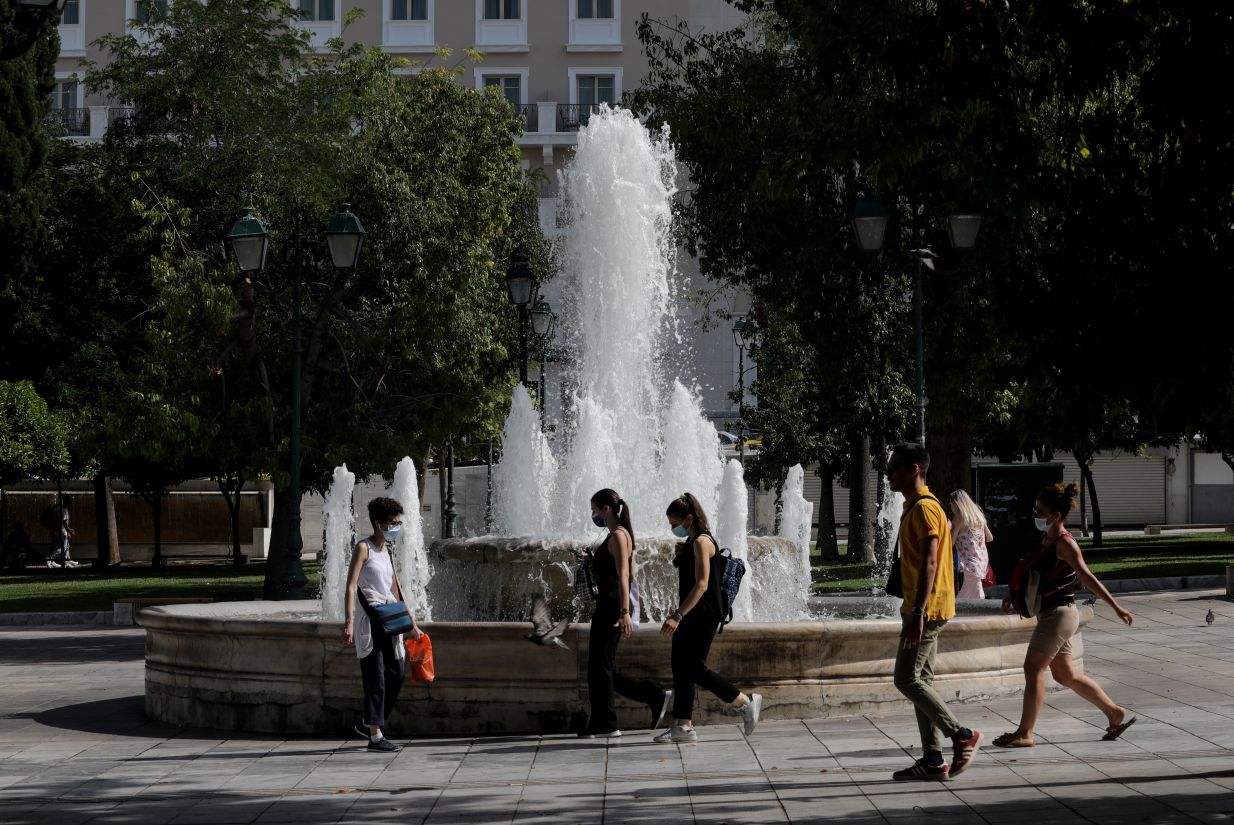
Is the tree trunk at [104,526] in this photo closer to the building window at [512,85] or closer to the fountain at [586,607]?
the building window at [512,85]

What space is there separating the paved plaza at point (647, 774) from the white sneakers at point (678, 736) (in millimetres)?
82

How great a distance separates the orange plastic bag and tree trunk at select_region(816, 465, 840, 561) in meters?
26.9

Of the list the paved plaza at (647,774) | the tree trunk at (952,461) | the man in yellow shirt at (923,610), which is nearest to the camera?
the paved plaza at (647,774)

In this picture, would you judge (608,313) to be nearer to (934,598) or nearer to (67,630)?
(67,630)

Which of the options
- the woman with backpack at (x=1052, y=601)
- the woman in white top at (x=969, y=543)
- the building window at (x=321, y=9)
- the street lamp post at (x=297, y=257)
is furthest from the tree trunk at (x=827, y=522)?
the woman with backpack at (x=1052, y=601)

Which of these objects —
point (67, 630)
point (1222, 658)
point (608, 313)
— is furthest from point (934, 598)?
point (67, 630)

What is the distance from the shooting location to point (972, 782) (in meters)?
8.05

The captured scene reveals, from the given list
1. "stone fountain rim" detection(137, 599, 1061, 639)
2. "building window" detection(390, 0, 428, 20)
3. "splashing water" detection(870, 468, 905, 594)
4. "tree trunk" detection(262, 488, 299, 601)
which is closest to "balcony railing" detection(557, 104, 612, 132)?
"building window" detection(390, 0, 428, 20)

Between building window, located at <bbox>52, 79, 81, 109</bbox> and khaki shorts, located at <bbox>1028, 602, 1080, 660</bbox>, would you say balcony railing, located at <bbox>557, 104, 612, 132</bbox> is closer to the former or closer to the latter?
building window, located at <bbox>52, 79, 81, 109</bbox>

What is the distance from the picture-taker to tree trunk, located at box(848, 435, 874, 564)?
34.6 meters

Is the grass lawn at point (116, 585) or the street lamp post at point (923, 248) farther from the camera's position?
the grass lawn at point (116, 585)

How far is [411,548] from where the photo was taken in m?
16.0

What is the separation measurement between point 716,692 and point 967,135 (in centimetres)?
568

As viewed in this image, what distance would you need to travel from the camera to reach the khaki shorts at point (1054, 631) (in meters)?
8.86
